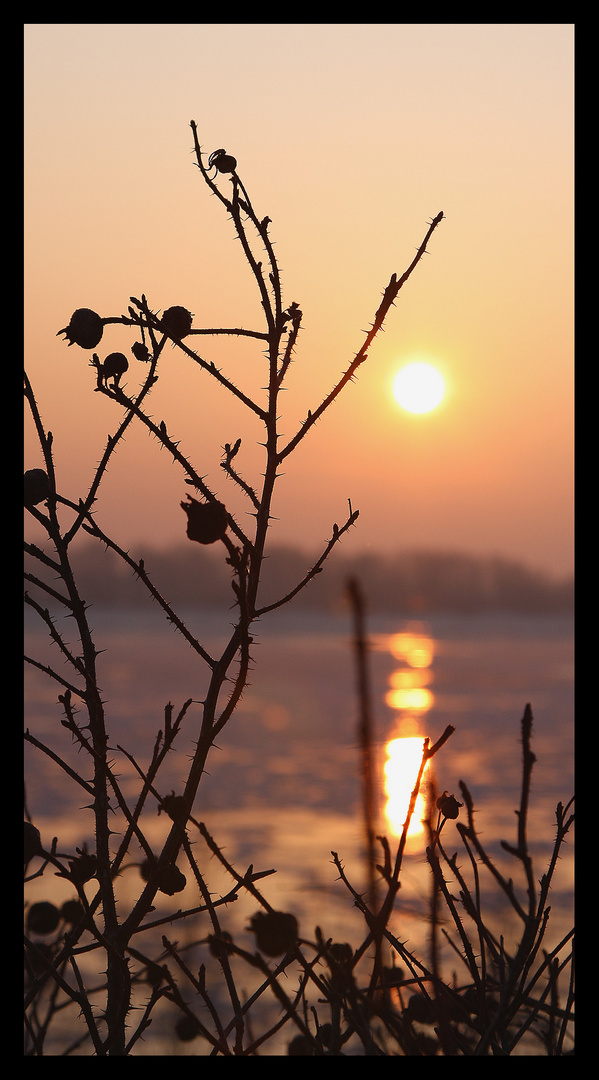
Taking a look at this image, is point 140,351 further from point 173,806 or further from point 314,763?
point 314,763

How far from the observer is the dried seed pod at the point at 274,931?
1.88 meters

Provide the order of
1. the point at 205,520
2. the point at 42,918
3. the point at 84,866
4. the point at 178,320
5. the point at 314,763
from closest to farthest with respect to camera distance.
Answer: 1. the point at 205,520
2. the point at 84,866
3. the point at 178,320
4. the point at 42,918
5. the point at 314,763

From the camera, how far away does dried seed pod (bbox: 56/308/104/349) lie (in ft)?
7.63

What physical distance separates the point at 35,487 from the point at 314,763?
3368 centimetres

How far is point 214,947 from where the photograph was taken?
2.10 meters

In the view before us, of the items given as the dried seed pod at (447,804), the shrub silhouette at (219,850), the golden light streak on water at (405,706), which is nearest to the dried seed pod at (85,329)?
the shrub silhouette at (219,850)

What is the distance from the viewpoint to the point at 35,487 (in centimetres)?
223

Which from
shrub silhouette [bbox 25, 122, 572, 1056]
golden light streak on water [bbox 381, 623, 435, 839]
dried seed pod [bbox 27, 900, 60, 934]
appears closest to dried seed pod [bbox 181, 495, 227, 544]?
shrub silhouette [bbox 25, 122, 572, 1056]

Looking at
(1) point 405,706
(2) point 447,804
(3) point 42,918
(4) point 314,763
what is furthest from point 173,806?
(1) point 405,706

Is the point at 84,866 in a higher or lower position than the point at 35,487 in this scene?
lower
